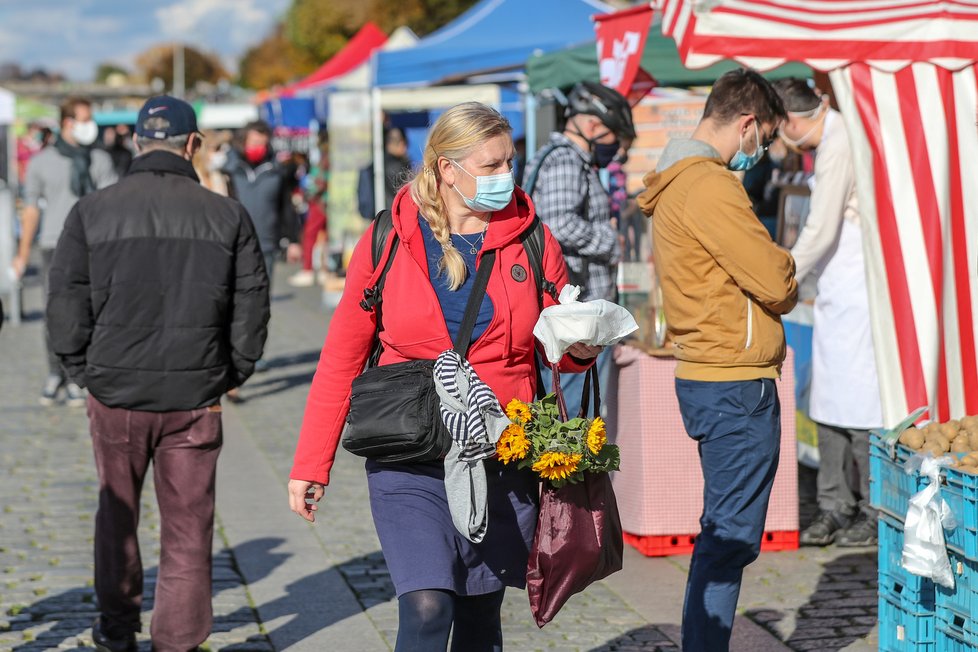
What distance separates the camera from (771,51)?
5402mm

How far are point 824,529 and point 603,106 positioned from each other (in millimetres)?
2222

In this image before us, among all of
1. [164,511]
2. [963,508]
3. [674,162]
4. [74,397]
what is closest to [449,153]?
[674,162]

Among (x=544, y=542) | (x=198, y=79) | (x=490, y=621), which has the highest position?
(x=198, y=79)

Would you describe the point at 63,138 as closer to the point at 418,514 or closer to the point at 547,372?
the point at 547,372

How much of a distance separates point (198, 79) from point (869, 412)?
12974 cm

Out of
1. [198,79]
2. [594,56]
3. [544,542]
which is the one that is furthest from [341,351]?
[198,79]

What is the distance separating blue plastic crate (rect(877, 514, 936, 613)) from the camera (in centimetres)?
418

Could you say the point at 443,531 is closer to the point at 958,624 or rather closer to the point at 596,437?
the point at 596,437

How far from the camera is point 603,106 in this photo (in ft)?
21.5

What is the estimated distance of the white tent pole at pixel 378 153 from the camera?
14.8m

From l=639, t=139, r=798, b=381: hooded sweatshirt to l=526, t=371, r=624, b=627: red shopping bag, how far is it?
2.92 feet

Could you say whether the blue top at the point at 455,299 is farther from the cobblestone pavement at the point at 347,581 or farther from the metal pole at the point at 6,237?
the metal pole at the point at 6,237

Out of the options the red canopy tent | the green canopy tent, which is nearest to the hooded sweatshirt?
the green canopy tent

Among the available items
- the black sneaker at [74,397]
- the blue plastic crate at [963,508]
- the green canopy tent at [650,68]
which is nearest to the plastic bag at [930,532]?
the blue plastic crate at [963,508]
